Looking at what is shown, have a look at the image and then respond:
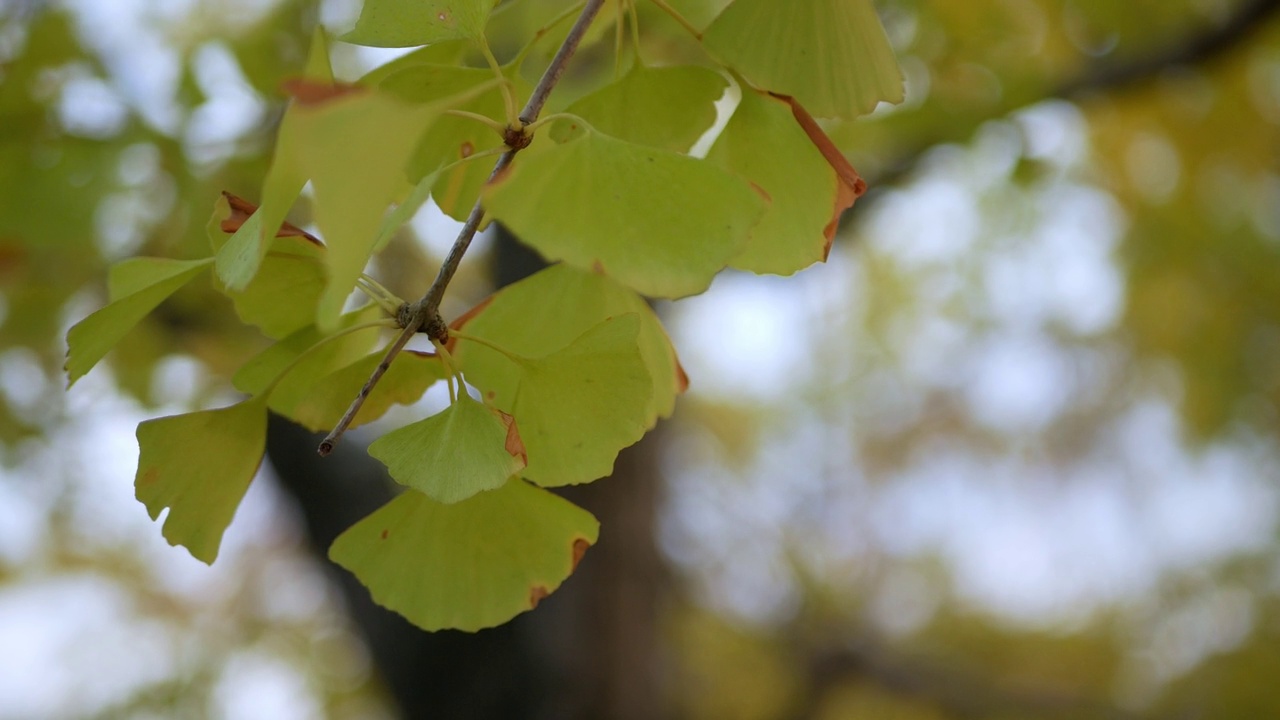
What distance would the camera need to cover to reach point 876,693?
269cm

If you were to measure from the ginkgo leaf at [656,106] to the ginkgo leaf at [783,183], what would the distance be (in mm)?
28

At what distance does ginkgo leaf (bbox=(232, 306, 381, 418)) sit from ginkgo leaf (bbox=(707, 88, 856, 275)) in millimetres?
136

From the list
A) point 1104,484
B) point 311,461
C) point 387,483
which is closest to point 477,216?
point 311,461

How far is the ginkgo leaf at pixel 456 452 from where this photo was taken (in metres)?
0.24

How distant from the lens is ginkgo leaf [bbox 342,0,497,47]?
0.92 ft

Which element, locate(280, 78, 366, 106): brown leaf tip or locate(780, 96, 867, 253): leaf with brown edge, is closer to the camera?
→ locate(280, 78, 366, 106): brown leaf tip

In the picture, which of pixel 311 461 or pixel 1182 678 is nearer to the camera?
pixel 311 461

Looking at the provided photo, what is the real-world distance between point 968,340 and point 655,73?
296cm

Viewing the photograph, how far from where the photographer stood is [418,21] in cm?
28

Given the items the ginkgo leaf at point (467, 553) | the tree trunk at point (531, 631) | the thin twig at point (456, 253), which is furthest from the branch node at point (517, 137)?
the tree trunk at point (531, 631)

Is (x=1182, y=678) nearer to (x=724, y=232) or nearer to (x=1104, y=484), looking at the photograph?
(x=1104, y=484)

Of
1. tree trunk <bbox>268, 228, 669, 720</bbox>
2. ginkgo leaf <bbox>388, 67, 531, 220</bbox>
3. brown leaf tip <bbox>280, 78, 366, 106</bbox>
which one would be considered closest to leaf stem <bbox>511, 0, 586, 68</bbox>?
ginkgo leaf <bbox>388, 67, 531, 220</bbox>

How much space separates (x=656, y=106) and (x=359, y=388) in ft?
0.48

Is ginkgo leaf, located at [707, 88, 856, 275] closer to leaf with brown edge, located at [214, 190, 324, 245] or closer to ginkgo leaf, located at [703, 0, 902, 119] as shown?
ginkgo leaf, located at [703, 0, 902, 119]
